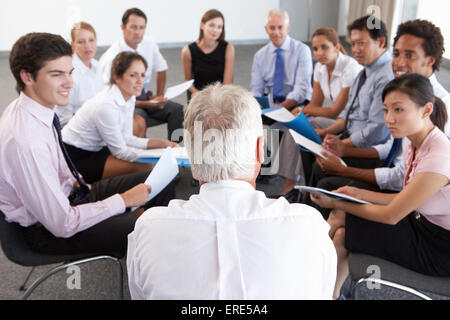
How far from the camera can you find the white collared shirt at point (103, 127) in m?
2.46

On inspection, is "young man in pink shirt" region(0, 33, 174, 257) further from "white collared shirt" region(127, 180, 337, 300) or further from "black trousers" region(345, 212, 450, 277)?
"black trousers" region(345, 212, 450, 277)

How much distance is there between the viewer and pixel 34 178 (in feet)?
5.30

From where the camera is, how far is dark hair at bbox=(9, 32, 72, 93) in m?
1.76

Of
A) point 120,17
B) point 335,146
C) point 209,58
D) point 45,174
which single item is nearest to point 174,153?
point 45,174

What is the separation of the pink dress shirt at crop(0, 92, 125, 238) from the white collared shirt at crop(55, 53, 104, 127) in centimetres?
133

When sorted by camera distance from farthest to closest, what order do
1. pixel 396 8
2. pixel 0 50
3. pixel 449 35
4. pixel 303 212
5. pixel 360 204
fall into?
1. pixel 0 50
2. pixel 396 8
3. pixel 449 35
4. pixel 360 204
5. pixel 303 212

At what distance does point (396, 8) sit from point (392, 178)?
5750 mm

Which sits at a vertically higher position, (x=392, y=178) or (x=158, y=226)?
(x=158, y=226)

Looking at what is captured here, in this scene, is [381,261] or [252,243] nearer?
[252,243]

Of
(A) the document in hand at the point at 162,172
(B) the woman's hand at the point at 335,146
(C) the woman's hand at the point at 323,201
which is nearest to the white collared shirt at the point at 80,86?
(A) the document in hand at the point at 162,172

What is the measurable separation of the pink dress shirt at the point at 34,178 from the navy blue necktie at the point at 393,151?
155cm
